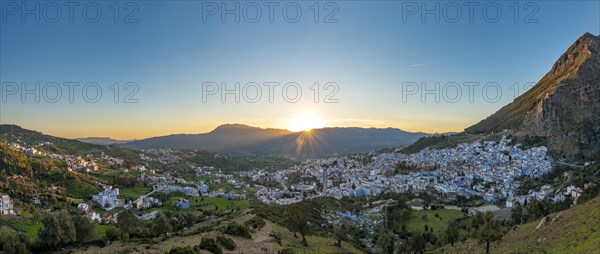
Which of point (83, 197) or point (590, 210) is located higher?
point (590, 210)

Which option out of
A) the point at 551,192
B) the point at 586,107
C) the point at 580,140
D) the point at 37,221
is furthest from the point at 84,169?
the point at 586,107

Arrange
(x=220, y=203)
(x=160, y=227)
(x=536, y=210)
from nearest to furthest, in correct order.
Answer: (x=160, y=227) < (x=536, y=210) < (x=220, y=203)

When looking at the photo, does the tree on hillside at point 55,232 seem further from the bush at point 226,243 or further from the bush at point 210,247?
the bush at point 226,243

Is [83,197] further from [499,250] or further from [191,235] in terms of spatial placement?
[499,250]

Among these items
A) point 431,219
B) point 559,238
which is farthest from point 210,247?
point 431,219

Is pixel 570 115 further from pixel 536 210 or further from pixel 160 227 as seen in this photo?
pixel 160 227

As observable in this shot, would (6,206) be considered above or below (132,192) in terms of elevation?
above
